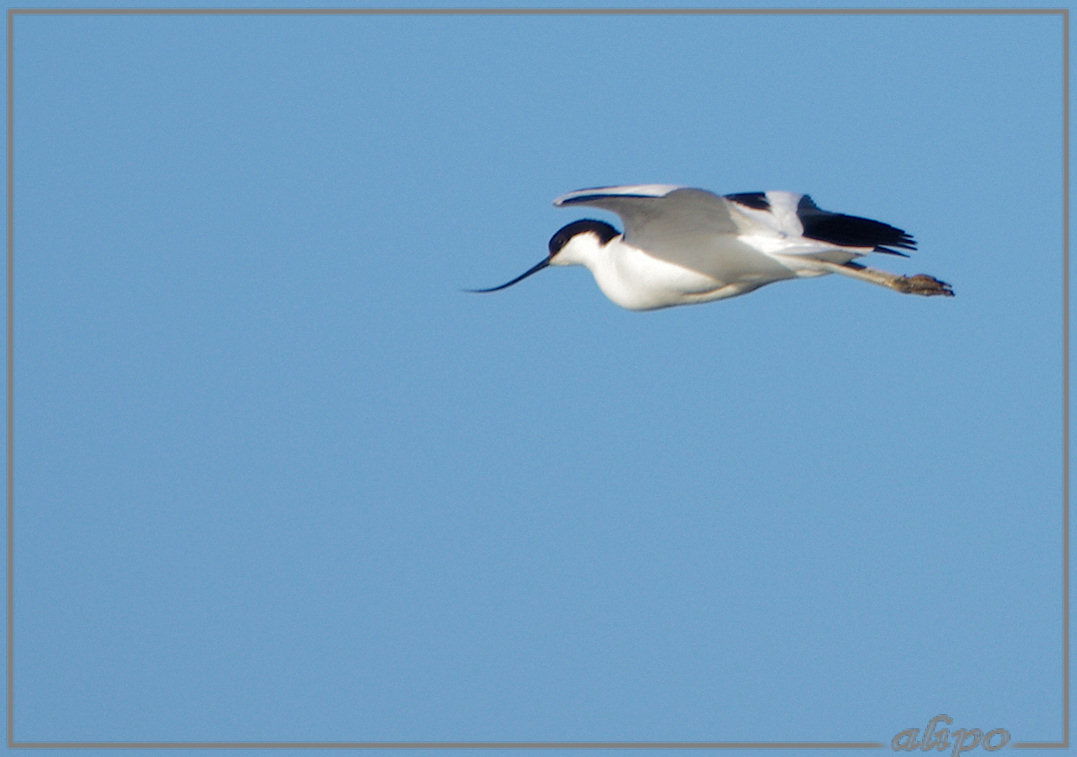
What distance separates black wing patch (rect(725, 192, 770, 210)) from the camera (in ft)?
34.3

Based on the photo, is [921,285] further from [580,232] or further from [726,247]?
[580,232]

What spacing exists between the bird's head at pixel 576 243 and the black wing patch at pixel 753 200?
29.0 inches

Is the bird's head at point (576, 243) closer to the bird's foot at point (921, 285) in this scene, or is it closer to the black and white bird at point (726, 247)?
the black and white bird at point (726, 247)

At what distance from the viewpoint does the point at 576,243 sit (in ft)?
36.6

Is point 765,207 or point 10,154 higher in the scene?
point 10,154

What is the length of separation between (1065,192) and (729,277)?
Result: 3.50 meters

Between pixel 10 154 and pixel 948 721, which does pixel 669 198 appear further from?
pixel 10 154

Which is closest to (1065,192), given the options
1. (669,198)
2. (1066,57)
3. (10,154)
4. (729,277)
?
(1066,57)

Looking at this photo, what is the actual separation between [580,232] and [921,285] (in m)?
2.06

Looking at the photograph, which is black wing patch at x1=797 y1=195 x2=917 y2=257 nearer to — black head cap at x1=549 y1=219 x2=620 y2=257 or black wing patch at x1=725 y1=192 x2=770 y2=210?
black wing patch at x1=725 y1=192 x2=770 y2=210

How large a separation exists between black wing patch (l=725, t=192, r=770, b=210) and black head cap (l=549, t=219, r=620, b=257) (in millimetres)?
744

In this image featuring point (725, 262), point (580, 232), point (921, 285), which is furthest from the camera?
point (580, 232)

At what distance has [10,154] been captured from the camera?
1299 cm

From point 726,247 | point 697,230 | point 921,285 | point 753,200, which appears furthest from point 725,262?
point 921,285
